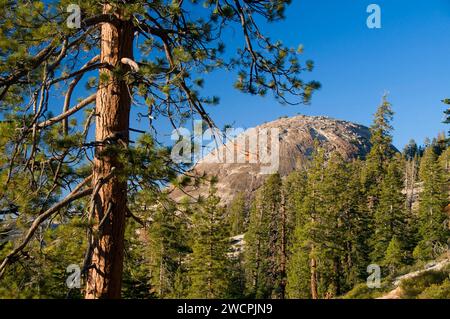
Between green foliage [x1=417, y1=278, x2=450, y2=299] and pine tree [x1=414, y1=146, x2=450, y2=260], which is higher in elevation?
pine tree [x1=414, y1=146, x2=450, y2=260]

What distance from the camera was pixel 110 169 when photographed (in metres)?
5.01

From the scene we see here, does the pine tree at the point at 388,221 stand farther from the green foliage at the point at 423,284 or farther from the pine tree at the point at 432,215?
the green foliage at the point at 423,284

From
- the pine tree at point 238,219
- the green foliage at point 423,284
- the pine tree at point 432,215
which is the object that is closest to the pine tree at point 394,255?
the pine tree at point 432,215

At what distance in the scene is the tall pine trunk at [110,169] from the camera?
15.8 ft

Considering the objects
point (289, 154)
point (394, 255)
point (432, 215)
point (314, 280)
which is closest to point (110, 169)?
point (314, 280)

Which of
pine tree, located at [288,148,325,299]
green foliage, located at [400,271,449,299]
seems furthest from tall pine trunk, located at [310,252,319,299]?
green foliage, located at [400,271,449,299]

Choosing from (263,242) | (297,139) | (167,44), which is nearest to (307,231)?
(263,242)

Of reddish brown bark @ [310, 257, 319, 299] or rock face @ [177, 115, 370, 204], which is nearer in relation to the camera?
reddish brown bark @ [310, 257, 319, 299]

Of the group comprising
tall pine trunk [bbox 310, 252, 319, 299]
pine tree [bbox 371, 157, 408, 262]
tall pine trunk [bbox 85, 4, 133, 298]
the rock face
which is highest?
the rock face

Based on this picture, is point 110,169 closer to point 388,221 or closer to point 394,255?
point 394,255

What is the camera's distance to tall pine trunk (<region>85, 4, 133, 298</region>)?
4816mm

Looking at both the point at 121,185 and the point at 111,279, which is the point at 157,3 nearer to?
the point at 121,185

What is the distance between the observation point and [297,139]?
182250mm

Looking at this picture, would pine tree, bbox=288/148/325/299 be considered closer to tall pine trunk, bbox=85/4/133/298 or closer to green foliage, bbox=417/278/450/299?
green foliage, bbox=417/278/450/299
